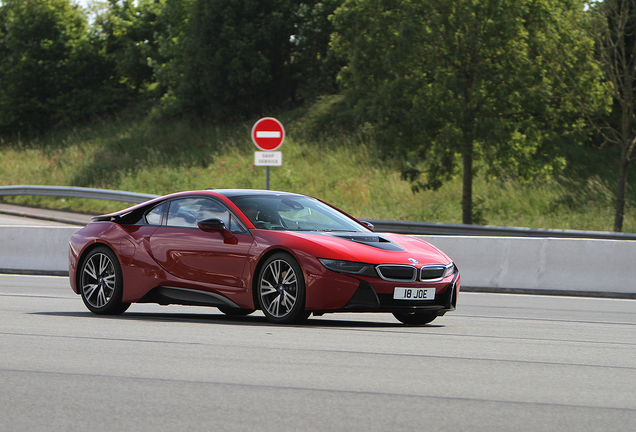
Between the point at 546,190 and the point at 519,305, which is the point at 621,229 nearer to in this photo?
the point at 546,190

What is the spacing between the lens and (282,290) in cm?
845

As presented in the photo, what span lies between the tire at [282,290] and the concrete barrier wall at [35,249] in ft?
27.2

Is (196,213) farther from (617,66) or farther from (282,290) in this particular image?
(617,66)

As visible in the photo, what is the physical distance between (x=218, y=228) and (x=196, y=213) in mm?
545

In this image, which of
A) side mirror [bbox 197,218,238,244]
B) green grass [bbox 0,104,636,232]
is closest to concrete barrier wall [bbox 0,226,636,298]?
side mirror [bbox 197,218,238,244]

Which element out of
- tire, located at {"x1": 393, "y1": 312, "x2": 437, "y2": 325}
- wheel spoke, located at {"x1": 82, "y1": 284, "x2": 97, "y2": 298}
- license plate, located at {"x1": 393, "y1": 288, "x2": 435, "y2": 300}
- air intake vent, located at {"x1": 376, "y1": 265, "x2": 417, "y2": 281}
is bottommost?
tire, located at {"x1": 393, "y1": 312, "x2": 437, "y2": 325}

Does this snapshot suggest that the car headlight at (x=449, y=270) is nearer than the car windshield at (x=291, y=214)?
Yes

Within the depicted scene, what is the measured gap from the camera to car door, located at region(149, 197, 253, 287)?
346 inches

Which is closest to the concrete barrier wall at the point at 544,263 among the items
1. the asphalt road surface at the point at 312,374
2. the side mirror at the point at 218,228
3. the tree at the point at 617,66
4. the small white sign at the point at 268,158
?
the asphalt road surface at the point at 312,374

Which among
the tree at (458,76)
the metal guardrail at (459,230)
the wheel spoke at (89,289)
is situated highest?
the tree at (458,76)

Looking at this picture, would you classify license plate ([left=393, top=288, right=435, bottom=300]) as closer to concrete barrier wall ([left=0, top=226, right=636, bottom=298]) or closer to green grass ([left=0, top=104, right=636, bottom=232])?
concrete barrier wall ([left=0, top=226, right=636, bottom=298])

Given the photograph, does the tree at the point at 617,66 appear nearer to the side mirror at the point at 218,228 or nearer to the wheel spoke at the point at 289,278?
the side mirror at the point at 218,228

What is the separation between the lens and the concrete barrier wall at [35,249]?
16078 millimetres

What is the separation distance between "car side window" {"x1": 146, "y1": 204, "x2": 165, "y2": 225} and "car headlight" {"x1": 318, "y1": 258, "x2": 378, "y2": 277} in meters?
2.28
